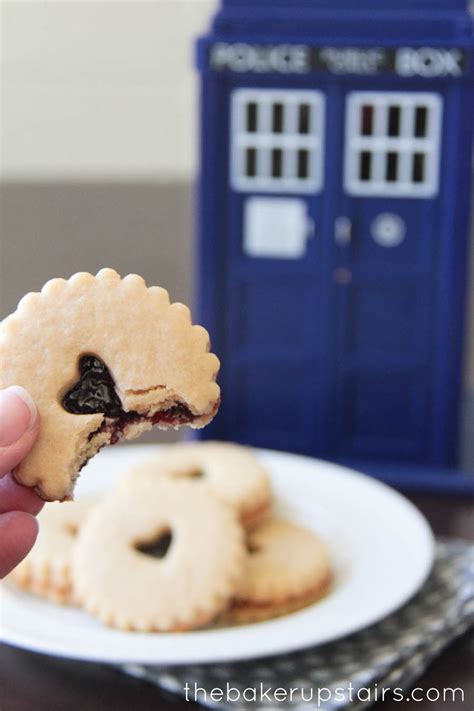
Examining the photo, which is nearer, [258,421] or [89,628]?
[89,628]

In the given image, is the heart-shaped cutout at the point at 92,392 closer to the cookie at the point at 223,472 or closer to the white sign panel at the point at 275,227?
the cookie at the point at 223,472

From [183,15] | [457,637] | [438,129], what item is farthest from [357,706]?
[183,15]

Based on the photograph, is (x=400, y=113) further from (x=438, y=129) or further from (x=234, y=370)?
(x=234, y=370)

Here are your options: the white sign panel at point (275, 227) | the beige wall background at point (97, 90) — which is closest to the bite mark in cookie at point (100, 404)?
the white sign panel at point (275, 227)

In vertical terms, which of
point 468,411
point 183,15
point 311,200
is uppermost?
point 183,15

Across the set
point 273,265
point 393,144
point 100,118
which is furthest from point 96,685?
point 100,118

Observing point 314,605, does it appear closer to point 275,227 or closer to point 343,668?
point 343,668
